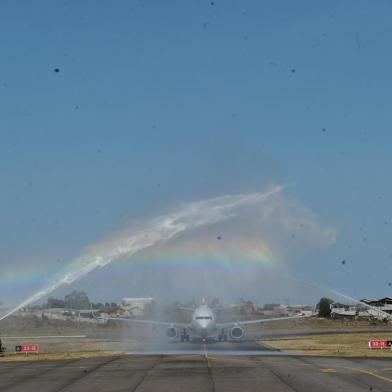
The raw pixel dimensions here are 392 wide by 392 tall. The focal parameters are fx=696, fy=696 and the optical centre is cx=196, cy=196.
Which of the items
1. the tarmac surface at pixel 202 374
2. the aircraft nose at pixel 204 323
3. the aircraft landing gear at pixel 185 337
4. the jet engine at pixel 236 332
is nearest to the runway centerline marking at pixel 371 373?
the tarmac surface at pixel 202 374

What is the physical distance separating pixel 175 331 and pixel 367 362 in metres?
39.4

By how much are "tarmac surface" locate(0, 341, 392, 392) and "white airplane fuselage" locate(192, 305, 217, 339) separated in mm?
27764

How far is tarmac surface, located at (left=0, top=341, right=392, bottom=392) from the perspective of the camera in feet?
103

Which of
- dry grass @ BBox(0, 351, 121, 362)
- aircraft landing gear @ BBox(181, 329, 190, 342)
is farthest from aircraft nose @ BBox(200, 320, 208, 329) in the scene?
dry grass @ BBox(0, 351, 121, 362)

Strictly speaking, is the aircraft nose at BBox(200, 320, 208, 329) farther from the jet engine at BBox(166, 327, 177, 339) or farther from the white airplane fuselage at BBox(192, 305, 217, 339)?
the jet engine at BBox(166, 327, 177, 339)

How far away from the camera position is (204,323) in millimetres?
80125

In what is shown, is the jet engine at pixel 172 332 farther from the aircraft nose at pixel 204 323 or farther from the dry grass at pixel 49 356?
the dry grass at pixel 49 356

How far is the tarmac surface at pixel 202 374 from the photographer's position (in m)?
31.4

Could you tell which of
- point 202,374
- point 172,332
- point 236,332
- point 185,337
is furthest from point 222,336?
point 202,374

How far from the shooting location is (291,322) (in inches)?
6550

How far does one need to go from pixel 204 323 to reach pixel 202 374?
42769 millimetres

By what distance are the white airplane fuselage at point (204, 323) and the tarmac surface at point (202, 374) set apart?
27764 millimetres

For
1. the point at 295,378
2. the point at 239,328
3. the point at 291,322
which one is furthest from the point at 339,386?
the point at 291,322

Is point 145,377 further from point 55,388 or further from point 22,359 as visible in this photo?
point 22,359
